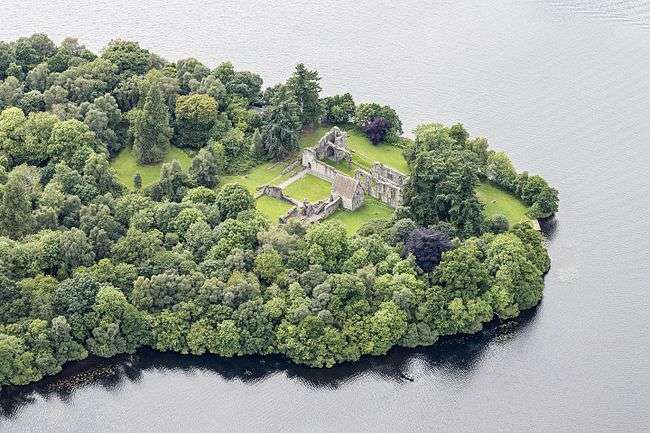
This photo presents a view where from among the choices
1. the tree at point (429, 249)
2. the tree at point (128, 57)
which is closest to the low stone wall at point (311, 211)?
the tree at point (429, 249)

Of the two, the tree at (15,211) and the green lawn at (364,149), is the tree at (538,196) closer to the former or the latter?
the green lawn at (364,149)

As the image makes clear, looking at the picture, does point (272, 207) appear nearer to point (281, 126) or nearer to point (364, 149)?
point (281, 126)

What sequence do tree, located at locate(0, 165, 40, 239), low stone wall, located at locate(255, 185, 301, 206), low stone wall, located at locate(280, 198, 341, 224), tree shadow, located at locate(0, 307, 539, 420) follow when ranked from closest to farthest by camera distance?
tree shadow, located at locate(0, 307, 539, 420)
tree, located at locate(0, 165, 40, 239)
low stone wall, located at locate(280, 198, 341, 224)
low stone wall, located at locate(255, 185, 301, 206)

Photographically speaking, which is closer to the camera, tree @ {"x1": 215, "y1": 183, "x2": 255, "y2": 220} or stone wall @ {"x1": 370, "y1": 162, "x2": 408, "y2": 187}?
tree @ {"x1": 215, "y1": 183, "x2": 255, "y2": 220}

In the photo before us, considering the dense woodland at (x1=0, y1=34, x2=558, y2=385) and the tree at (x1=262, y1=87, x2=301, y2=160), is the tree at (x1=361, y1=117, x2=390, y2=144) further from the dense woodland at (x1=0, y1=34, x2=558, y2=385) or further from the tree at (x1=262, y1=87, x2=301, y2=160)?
the tree at (x1=262, y1=87, x2=301, y2=160)

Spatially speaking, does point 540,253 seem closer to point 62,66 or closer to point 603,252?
point 603,252

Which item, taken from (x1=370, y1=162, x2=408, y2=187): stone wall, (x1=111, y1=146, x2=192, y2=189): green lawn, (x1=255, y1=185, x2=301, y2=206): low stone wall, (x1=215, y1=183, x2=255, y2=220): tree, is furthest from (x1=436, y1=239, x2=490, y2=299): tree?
(x1=111, y1=146, x2=192, y2=189): green lawn

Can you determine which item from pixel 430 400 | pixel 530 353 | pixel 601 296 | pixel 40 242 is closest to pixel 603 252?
pixel 601 296
